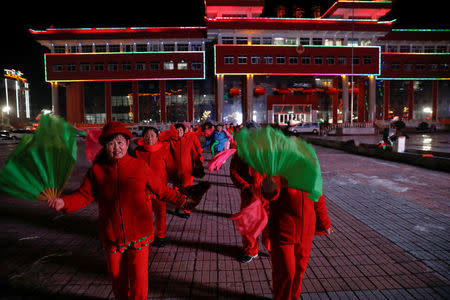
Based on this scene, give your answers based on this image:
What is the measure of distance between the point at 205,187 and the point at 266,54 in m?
38.0

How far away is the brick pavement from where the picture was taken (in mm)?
2930

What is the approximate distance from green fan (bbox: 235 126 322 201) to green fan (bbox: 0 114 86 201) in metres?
1.39

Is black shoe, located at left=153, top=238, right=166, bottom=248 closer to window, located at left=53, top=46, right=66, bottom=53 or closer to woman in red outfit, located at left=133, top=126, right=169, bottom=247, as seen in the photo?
woman in red outfit, located at left=133, top=126, right=169, bottom=247

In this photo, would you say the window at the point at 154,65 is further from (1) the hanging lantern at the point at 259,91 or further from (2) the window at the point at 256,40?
(1) the hanging lantern at the point at 259,91

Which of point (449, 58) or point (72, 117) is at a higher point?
point (449, 58)

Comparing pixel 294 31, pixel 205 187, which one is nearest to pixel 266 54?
pixel 294 31

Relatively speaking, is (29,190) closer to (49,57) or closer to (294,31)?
(294,31)

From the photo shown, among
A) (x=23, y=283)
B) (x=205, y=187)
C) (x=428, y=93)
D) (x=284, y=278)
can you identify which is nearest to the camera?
(x=284, y=278)

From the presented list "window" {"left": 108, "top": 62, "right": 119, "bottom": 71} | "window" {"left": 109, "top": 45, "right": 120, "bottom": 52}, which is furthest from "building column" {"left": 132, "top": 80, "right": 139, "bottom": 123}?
"window" {"left": 109, "top": 45, "right": 120, "bottom": 52}

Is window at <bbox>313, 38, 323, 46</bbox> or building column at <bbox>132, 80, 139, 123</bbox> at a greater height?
window at <bbox>313, 38, 323, 46</bbox>

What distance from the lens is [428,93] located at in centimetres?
4791

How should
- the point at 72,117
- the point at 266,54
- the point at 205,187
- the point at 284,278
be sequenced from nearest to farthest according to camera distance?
the point at 284,278
the point at 205,187
the point at 266,54
the point at 72,117

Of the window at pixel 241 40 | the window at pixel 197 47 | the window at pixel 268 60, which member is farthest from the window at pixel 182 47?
the window at pixel 268 60

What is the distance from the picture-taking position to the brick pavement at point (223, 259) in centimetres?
293
